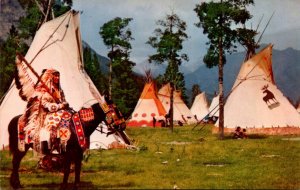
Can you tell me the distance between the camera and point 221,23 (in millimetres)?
32219

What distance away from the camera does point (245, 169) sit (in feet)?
54.4

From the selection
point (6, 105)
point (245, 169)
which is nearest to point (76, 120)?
point (245, 169)

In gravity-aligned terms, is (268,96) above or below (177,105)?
below

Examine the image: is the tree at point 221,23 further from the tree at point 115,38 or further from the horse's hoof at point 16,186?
the horse's hoof at point 16,186

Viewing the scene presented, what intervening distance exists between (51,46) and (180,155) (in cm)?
706

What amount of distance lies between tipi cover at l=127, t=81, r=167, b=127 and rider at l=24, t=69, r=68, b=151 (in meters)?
42.3

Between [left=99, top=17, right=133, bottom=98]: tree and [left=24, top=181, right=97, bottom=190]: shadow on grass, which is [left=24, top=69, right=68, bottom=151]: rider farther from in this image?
[left=99, top=17, right=133, bottom=98]: tree

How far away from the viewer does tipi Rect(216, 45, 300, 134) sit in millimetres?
35188

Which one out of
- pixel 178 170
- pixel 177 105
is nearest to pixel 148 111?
pixel 177 105

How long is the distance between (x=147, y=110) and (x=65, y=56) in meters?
35.9

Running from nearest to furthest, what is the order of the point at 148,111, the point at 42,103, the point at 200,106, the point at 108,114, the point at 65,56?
the point at 108,114 < the point at 42,103 < the point at 65,56 < the point at 148,111 < the point at 200,106

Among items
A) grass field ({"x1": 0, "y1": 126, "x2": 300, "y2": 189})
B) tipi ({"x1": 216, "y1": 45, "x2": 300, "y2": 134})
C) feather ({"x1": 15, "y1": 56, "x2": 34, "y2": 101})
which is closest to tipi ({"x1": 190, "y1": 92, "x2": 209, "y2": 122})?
tipi ({"x1": 216, "y1": 45, "x2": 300, "y2": 134})

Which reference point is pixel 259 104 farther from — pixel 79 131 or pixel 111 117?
pixel 79 131

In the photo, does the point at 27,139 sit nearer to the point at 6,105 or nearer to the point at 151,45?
the point at 6,105
